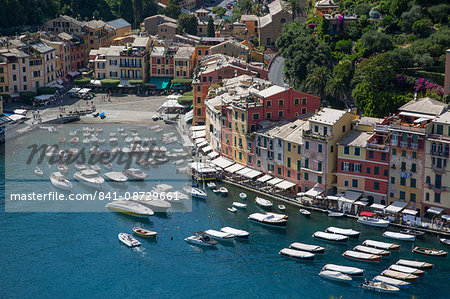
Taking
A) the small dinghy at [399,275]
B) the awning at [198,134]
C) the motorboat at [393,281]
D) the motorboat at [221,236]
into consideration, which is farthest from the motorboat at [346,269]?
the awning at [198,134]

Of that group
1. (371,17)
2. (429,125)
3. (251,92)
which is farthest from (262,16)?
(429,125)

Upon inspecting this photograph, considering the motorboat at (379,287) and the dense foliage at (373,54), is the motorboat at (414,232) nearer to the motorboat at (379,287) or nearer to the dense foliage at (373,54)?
the motorboat at (379,287)

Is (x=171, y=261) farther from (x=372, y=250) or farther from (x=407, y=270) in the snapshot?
(x=407, y=270)

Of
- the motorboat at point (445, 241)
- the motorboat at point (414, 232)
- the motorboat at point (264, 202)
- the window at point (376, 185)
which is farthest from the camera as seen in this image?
the motorboat at point (264, 202)

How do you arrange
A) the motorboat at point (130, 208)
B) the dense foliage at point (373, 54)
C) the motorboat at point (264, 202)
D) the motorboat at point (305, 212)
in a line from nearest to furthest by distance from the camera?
the motorboat at point (305, 212) → the motorboat at point (130, 208) → the motorboat at point (264, 202) → the dense foliage at point (373, 54)

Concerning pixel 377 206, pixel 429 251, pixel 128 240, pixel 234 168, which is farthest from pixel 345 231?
pixel 128 240

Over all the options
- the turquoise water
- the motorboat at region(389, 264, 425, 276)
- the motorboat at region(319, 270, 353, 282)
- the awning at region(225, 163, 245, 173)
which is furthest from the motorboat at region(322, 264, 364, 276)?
the awning at region(225, 163, 245, 173)
